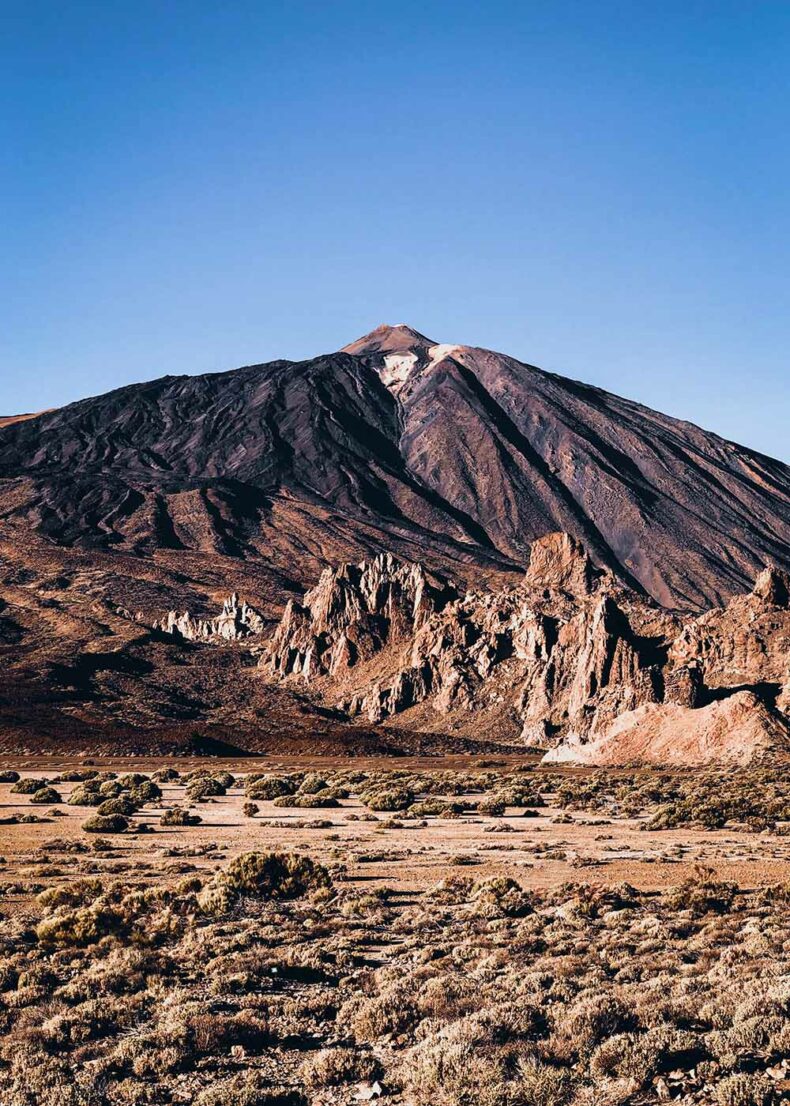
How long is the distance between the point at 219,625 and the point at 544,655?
3019 inches

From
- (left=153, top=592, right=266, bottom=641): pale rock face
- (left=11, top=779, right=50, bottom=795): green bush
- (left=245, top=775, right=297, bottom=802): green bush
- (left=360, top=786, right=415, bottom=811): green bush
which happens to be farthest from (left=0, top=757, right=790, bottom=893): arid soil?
(left=153, top=592, right=266, bottom=641): pale rock face

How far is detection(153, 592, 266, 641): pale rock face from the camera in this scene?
541 feet

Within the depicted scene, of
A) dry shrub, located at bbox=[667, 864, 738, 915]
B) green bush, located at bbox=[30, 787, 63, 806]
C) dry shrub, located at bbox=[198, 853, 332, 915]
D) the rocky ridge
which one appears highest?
the rocky ridge

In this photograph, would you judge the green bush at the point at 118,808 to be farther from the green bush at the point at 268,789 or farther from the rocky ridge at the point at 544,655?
the rocky ridge at the point at 544,655

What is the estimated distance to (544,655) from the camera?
104938mm

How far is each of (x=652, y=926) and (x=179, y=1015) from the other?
A: 32.6ft

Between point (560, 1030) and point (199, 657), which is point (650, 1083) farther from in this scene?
point (199, 657)

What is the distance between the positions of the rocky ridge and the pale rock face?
20979 mm

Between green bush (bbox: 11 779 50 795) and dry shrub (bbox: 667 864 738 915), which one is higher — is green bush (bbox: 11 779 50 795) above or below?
below

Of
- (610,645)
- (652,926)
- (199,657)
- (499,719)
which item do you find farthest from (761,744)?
(199,657)

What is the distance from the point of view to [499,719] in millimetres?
104750

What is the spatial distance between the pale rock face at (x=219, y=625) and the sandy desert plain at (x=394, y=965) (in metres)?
126

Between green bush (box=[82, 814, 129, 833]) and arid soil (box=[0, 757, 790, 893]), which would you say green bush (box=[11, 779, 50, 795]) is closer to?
arid soil (box=[0, 757, 790, 893])

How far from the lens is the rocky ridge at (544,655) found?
84.6 m
